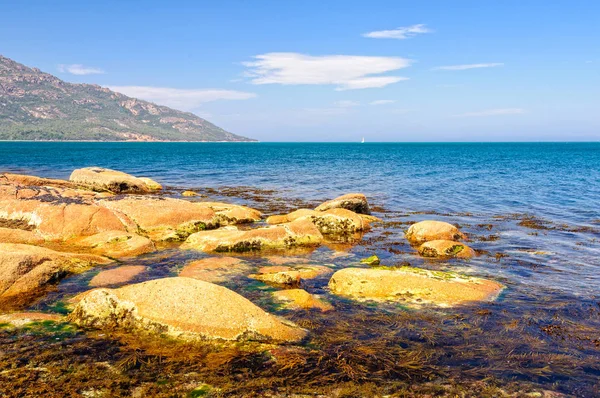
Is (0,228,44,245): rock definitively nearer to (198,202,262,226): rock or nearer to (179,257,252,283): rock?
(179,257,252,283): rock

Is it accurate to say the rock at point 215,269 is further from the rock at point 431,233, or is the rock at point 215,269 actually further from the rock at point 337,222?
the rock at point 431,233

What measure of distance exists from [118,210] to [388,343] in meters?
14.4

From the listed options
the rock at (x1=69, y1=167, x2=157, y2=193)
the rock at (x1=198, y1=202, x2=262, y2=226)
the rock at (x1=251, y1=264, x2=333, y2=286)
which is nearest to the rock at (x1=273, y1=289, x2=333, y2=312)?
the rock at (x1=251, y1=264, x2=333, y2=286)

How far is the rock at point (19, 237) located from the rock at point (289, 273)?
8688 mm

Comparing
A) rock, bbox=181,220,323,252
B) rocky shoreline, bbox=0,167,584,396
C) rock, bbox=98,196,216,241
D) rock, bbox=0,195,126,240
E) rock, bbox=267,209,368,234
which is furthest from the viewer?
rock, bbox=267,209,368,234

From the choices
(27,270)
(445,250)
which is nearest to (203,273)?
(27,270)

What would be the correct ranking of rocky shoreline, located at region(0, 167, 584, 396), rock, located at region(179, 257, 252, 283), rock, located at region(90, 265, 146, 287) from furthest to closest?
rock, located at region(179, 257, 252, 283)
rock, located at region(90, 265, 146, 287)
rocky shoreline, located at region(0, 167, 584, 396)

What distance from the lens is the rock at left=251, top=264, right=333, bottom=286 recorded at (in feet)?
38.4

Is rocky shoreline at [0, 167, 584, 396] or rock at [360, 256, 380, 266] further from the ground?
rocky shoreline at [0, 167, 584, 396]

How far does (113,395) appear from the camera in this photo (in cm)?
613

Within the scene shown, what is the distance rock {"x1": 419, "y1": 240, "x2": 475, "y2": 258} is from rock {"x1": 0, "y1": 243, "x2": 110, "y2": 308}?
11955 mm

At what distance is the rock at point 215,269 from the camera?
12060 millimetres

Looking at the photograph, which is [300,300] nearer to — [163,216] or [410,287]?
[410,287]

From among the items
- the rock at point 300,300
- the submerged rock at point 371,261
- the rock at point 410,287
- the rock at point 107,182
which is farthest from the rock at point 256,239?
the rock at point 107,182
